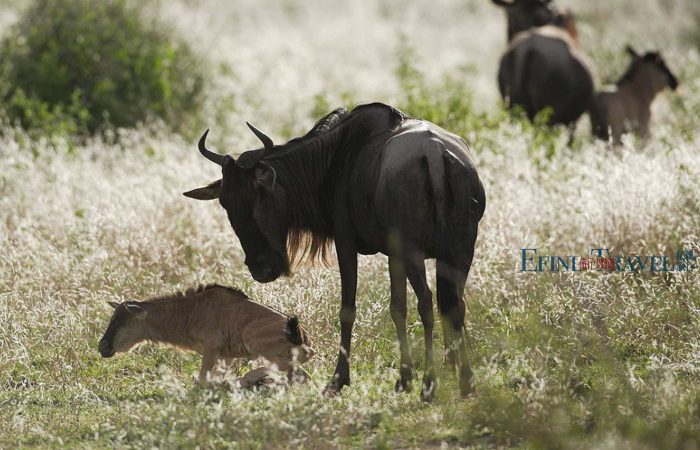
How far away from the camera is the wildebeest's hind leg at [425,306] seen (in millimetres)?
6863

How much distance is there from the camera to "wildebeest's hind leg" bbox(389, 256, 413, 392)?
7160mm

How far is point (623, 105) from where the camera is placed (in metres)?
14.7

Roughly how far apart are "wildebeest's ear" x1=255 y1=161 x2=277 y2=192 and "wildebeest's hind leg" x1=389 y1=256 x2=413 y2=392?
0.87 m

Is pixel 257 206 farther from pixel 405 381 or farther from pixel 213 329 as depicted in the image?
pixel 405 381

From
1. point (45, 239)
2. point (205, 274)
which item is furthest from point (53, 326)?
point (45, 239)

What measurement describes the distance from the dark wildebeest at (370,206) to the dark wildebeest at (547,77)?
311 inches

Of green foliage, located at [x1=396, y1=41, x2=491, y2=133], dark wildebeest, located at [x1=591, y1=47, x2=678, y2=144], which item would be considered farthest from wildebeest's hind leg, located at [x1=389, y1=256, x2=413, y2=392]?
dark wildebeest, located at [x1=591, y1=47, x2=678, y2=144]

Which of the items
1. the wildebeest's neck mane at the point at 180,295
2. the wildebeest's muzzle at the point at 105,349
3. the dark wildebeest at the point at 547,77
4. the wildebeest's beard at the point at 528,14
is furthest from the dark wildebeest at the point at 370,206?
the wildebeest's beard at the point at 528,14

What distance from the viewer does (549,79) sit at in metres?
15.3

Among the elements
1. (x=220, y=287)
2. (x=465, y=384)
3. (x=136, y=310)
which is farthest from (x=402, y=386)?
(x=136, y=310)

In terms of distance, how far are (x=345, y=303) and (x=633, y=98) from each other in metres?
8.45

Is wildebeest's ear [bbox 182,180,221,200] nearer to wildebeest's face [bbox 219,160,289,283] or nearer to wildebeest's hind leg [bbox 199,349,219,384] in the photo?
wildebeest's face [bbox 219,160,289,283]

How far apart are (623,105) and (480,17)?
20.6 m

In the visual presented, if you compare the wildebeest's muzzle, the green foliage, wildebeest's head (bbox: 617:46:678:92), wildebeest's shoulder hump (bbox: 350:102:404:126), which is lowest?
the wildebeest's muzzle
